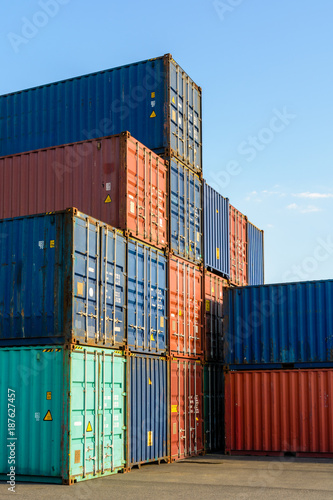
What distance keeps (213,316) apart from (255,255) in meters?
6.40

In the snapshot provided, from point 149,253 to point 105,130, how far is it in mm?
4517

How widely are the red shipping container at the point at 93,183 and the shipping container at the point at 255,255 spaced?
922 centimetres

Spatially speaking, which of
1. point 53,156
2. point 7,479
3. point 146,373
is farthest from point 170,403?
point 53,156

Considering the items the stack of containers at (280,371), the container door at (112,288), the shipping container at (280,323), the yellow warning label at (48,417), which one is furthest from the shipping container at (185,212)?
the yellow warning label at (48,417)

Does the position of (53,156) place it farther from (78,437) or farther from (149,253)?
(78,437)

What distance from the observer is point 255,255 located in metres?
27.9

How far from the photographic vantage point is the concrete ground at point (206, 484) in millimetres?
12062

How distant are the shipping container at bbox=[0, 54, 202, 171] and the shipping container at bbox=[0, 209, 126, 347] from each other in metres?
5.18

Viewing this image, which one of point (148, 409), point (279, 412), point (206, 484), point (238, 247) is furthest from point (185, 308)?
point (206, 484)

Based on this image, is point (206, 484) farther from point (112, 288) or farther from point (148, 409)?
point (112, 288)

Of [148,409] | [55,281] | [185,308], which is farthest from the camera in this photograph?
[185,308]

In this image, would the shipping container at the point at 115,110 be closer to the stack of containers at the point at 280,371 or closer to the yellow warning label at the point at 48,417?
the stack of containers at the point at 280,371

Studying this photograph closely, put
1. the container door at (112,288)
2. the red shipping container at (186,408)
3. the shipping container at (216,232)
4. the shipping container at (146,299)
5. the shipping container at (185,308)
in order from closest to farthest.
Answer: the container door at (112,288), the shipping container at (146,299), the red shipping container at (186,408), the shipping container at (185,308), the shipping container at (216,232)

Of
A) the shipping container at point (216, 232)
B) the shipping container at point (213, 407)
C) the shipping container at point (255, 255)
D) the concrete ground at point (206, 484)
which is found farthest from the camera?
the shipping container at point (255, 255)
